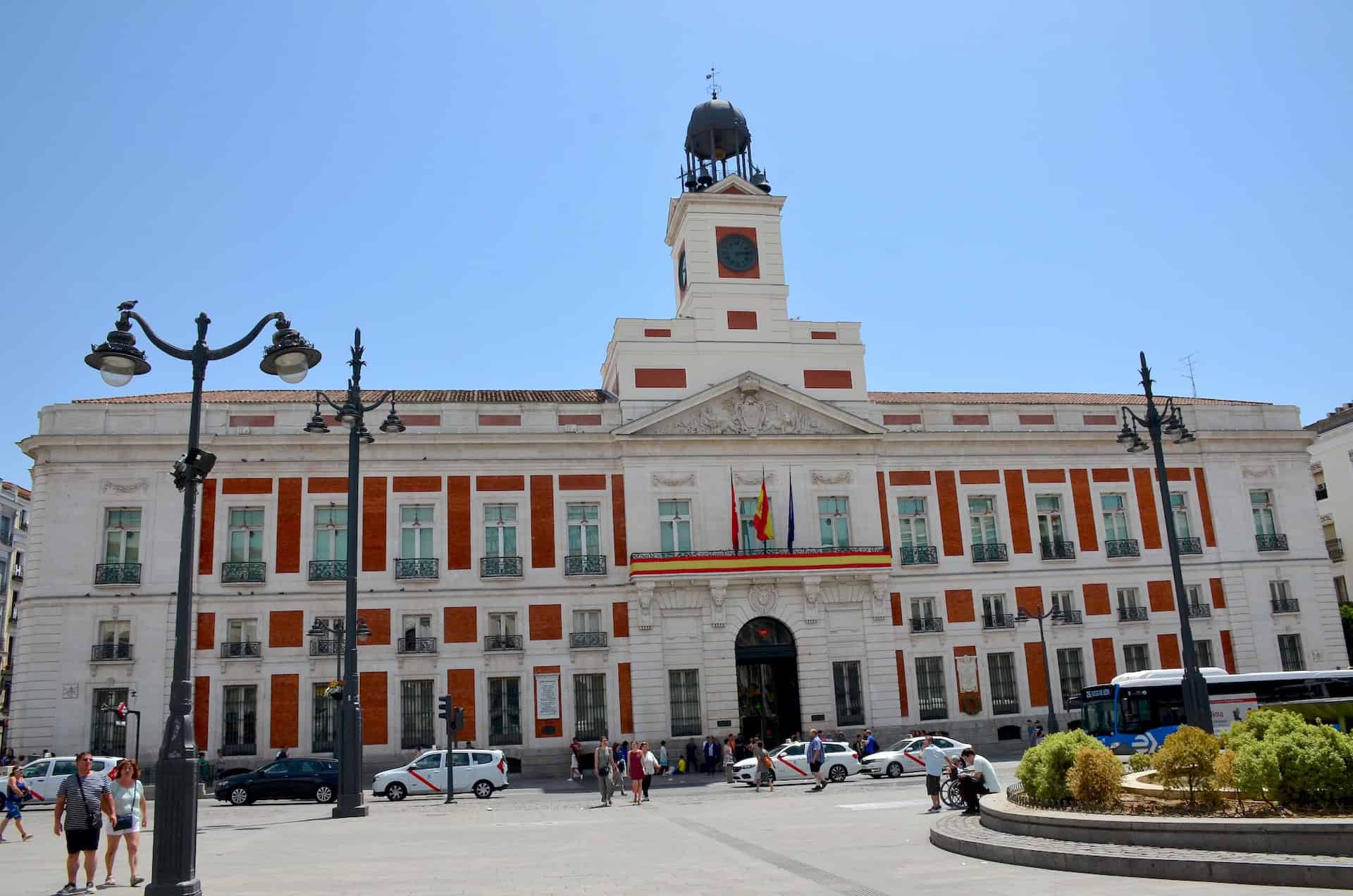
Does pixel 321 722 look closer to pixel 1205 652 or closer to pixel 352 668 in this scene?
pixel 352 668

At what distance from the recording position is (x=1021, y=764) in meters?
15.5

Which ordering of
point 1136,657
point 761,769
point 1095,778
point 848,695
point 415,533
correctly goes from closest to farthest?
point 1095,778, point 761,769, point 415,533, point 848,695, point 1136,657

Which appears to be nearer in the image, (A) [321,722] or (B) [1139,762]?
(B) [1139,762]

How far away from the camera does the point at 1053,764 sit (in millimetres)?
14508

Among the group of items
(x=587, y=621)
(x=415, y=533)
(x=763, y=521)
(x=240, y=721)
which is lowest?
(x=240, y=721)

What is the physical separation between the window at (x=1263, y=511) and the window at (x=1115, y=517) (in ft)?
17.0

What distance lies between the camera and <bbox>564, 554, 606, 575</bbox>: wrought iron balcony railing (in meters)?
36.9

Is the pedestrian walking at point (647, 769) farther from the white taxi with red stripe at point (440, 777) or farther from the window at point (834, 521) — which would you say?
the window at point (834, 521)

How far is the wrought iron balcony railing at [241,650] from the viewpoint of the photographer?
34.3 m

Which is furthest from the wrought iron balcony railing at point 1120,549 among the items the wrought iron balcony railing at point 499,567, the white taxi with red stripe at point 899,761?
the wrought iron balcony railing at point 499,567

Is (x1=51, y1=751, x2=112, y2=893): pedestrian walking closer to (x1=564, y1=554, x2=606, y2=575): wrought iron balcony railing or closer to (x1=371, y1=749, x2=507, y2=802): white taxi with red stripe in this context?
(x1=371, y1=749, x2=507, y2=802): white taxi with red stripe

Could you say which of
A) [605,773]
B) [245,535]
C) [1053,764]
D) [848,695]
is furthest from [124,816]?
[848,695]

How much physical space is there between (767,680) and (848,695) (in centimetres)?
278

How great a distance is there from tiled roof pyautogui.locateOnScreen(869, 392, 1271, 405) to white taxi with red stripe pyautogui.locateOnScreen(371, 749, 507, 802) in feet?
67.4
